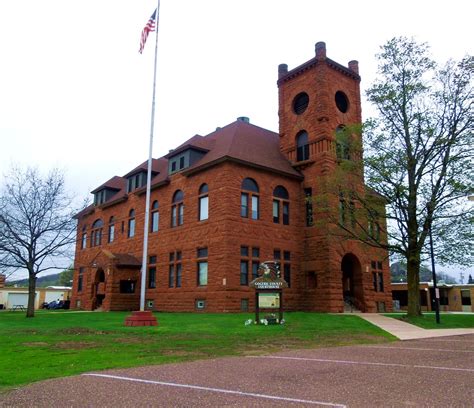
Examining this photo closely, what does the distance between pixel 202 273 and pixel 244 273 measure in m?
3.13

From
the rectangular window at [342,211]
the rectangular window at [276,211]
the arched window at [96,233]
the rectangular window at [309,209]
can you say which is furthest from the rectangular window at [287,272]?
the arched window at [96,233]

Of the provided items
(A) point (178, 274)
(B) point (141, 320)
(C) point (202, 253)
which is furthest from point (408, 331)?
(A) point (178, 274)

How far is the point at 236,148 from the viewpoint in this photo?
3291 centimetres

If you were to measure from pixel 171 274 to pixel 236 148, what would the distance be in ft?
36.2

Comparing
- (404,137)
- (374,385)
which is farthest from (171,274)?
(374,385)

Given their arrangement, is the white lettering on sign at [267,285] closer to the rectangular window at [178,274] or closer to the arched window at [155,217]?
the rectangular window at [178,274]

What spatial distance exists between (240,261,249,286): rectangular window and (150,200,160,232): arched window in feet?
33.1

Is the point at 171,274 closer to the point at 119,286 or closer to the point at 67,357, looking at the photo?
the point at 119,286

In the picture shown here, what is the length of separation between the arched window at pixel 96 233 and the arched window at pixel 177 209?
14.9m

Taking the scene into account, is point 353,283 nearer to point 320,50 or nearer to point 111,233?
point 320,50

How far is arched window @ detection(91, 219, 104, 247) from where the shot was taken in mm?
47844

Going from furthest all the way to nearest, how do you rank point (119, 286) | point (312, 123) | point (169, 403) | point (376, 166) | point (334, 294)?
1. point (119, 286)
2. point (312, 123)
3. point (334, 294)
4. point (376, 166)
5. point (169, 403)

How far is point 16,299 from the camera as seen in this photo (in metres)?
66.1

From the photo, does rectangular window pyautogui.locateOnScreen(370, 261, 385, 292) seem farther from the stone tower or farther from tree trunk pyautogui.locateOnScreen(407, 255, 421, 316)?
tree trunk pyautogui.locateOnScreen(407, 255, 421, 316)
